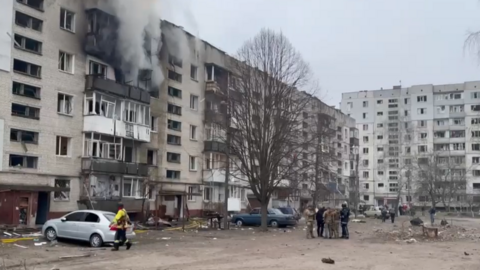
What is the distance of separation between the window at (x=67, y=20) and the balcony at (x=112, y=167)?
8779mm

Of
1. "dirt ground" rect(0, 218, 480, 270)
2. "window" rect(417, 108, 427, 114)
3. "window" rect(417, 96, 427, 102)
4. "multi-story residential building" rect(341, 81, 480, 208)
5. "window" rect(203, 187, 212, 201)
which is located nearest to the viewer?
"dirt ground" rect(0, 218, 480, 270)

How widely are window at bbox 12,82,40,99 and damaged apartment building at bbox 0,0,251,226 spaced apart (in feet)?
0.20

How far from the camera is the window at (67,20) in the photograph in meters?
34.2

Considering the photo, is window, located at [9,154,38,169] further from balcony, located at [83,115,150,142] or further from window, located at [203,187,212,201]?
window, located at [203,187,212,201]

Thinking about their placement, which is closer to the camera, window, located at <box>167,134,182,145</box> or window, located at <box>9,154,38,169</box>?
window, located at <box>9,154,38,169</box>

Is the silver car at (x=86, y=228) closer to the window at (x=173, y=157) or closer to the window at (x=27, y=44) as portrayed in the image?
the window at (x=27, y=44)

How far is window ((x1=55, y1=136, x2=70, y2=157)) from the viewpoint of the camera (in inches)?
1334

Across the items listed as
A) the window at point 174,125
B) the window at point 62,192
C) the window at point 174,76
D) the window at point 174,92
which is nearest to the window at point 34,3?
the window at point 62,192

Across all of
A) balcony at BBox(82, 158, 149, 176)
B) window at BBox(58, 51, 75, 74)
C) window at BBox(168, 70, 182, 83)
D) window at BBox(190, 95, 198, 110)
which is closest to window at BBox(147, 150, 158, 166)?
balcony at BBox(82, 158, 149, 176)

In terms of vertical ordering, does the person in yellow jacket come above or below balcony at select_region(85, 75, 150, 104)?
below

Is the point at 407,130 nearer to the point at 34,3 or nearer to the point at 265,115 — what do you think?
the point at 265,115

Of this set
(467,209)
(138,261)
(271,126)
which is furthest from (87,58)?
(467,209)

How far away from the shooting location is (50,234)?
22531mm

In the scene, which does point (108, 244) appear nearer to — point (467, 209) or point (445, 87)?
point (467, 209)
